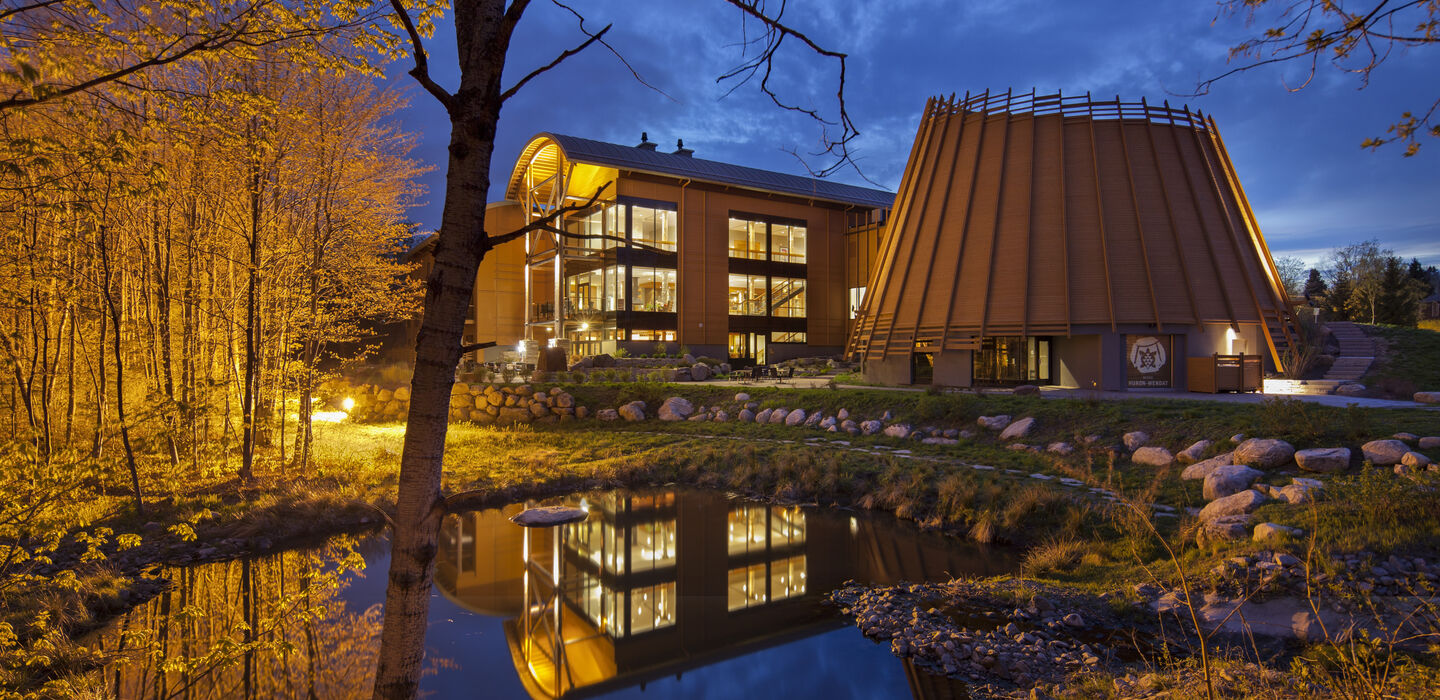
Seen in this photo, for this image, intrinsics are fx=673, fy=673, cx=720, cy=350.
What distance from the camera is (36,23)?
356cm

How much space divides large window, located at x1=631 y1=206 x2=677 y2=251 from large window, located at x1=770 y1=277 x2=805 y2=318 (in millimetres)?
6238

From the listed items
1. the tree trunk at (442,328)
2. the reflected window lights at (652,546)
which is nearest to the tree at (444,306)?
the tree trunk at (442,328)

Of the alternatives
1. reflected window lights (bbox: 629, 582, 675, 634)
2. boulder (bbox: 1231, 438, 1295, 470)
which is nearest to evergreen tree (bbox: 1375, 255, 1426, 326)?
boulder (bbox: 1231, 438, 1295, 470)

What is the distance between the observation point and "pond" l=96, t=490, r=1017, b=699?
5305 millimetres

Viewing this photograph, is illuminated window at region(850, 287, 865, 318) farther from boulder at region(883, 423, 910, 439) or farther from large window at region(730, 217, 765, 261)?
boulder at region(883, 423, 910, 439)

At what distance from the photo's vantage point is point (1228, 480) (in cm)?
811

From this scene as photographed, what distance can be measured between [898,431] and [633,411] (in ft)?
22.6

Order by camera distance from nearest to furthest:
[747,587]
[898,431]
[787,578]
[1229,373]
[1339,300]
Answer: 1. [747,587]
2. [787,578]
3. [898,431]
4. [1229,373]
5. [1339,300]

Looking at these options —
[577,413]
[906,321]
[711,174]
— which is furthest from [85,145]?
[711,174]

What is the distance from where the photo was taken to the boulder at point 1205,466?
8.80m

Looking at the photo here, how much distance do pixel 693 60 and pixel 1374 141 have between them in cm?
271

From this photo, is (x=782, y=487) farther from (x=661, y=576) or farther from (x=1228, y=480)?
(x=1228, y=480)

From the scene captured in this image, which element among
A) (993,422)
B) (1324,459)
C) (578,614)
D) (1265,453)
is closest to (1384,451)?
(1324,459)

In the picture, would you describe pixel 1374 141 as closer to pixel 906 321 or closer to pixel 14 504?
pixel 14 504
